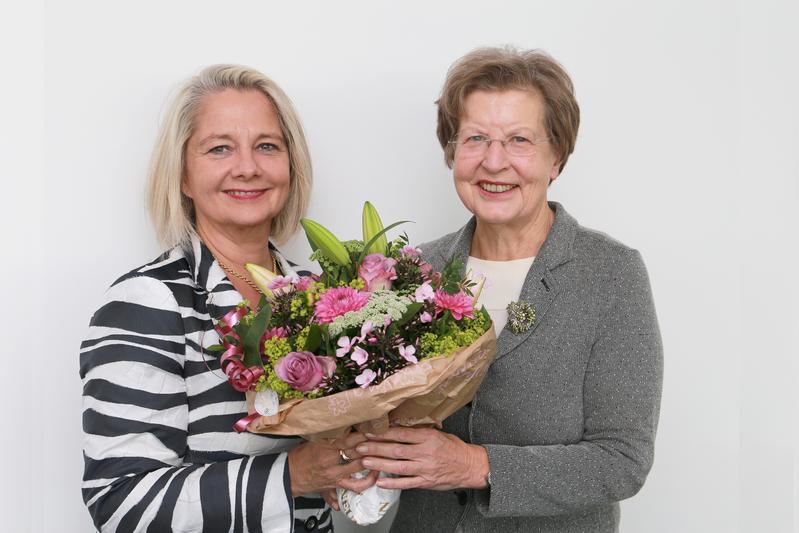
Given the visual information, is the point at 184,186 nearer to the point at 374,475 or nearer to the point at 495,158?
the point at 495,158

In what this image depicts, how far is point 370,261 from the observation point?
1.67 m

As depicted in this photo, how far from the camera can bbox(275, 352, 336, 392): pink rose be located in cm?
150

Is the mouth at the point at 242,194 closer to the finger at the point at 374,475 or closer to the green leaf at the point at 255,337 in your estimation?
the green leaf at the point at 255,337

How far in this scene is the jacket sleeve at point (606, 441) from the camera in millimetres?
1888

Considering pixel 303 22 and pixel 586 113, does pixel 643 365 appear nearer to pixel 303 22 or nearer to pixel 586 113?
pixel 586 113

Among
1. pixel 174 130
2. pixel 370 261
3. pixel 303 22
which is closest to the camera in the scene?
pixel 370 261

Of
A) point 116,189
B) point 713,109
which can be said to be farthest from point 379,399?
point 713,109

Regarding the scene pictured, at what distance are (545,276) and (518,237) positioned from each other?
0.59 ft

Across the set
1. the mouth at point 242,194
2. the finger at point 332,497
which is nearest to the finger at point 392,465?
the finger at point 332,497

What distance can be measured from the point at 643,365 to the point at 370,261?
0.80 metres

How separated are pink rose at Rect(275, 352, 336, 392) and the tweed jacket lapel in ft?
2.13

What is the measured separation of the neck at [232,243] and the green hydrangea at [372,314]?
0.80 meters

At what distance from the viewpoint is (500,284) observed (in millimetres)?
2191

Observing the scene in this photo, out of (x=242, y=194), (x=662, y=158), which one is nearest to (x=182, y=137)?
(x=242, y=194)
